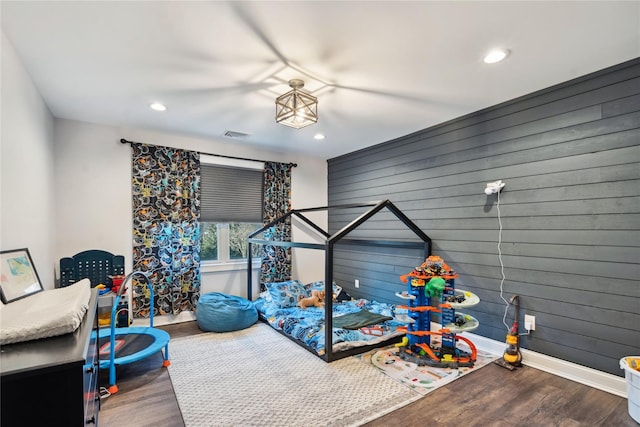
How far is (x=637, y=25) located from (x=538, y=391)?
8.84 feet

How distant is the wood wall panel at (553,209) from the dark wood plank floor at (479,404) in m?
0.37

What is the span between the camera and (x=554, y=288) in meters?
2.76

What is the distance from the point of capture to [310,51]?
221cm

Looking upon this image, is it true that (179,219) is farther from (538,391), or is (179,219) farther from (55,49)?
(538,391)

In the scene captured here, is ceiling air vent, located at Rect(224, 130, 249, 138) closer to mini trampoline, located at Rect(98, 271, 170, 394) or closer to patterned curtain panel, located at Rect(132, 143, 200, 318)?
patterned curtain panel, located at Rect(132, 143, 200, 318)

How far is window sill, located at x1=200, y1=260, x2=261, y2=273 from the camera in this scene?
4418mm

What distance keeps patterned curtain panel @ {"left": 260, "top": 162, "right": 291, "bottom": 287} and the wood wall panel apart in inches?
85.1

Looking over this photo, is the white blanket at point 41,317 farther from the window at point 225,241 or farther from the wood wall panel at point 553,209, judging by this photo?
the wood wall panel at point 553,209

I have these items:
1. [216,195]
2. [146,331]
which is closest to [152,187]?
[216,195]

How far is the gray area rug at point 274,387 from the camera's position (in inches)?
83.1

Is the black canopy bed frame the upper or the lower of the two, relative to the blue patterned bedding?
upper

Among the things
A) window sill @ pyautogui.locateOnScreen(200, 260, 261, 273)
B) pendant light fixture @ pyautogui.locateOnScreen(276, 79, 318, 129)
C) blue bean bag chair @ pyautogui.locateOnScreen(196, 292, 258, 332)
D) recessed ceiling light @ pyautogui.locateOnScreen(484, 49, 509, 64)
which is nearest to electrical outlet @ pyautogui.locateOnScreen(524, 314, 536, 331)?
recessed ceiling light @ pyautogui.locateOnScreen(484, 49, 509, 64)

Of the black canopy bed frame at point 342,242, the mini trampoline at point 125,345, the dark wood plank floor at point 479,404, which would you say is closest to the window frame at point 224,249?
the black canopy bed frame at point 342,242

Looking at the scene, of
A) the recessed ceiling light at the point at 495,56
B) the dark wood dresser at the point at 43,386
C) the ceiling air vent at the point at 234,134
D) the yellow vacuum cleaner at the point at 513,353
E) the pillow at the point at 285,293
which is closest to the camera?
the dark wood dresser at the point at 43,386
